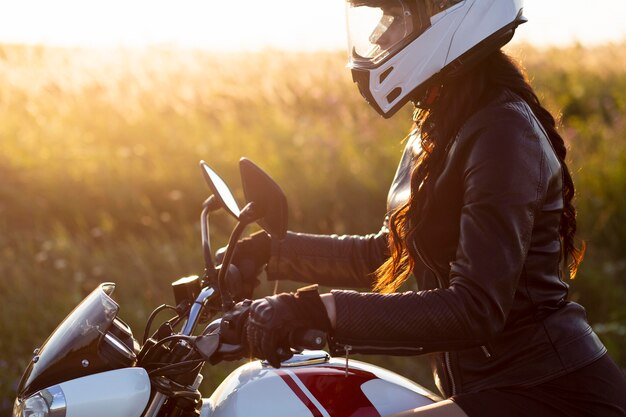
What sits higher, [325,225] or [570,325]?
[570,325]

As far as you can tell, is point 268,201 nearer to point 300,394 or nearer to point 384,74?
point 300,394

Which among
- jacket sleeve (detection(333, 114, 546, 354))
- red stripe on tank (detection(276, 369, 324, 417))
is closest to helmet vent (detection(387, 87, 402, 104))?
jacket sleeve (detection(333, 114, 546, 354))

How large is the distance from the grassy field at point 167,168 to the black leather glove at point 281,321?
2794 millimetres

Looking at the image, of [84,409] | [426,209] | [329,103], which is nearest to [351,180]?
[329,103]

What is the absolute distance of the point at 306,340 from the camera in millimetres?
2055

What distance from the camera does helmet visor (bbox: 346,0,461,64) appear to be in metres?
2.55

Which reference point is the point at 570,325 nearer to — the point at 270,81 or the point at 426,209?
the point at 426,209

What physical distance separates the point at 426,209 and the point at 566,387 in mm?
554

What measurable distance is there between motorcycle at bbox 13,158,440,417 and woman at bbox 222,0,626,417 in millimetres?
A: 126

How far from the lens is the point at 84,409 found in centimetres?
198

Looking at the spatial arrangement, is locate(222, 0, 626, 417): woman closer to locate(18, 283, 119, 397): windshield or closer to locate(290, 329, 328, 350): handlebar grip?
locate(290, 329, 328, 350): handlebar grip

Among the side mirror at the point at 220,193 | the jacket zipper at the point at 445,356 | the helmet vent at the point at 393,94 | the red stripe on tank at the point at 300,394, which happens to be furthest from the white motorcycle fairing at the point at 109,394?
the helmet vent at the point at 393,94

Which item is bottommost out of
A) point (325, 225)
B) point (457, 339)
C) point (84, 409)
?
point (325, 225)

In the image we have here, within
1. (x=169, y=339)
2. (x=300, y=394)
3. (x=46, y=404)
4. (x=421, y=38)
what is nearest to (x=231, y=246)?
(x=169, y=339)
